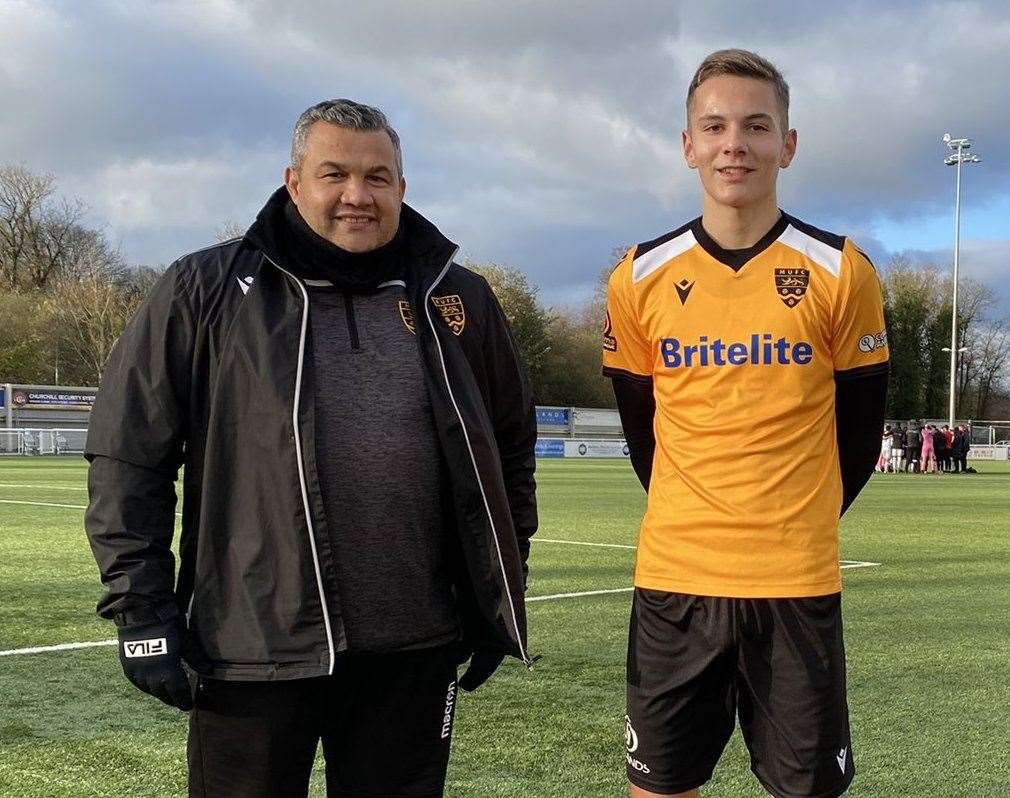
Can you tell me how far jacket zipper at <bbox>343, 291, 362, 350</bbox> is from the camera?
7.62 ft

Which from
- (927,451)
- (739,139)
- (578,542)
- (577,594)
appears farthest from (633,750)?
(927,451)

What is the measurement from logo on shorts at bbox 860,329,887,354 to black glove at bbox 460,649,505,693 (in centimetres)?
112

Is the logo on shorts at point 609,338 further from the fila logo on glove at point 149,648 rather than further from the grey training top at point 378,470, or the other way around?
the fila logo on glove at point 149,648

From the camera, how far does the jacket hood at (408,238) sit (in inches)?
90.7

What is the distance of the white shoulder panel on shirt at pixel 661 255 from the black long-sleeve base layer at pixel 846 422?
28 centimetres

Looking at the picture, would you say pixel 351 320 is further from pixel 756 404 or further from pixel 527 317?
pixel 527 317

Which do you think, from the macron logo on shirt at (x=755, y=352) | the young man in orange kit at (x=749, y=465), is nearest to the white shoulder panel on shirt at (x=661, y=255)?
the young man in orange kit at (x=749, y=465)

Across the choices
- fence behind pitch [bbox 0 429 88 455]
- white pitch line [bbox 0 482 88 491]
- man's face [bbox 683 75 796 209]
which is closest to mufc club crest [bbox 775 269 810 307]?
man's face [bbox 683 75 796 209]

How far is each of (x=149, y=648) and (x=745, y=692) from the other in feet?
4.31

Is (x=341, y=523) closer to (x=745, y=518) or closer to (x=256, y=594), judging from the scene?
(x=256, y=594)

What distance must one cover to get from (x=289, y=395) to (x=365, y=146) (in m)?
0.57

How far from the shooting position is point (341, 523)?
226 cm

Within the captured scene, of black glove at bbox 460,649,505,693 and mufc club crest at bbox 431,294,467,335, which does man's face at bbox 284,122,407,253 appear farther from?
black glove at bbox 460,649,505,693

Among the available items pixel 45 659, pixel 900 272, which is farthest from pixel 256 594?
pixel 900 272
